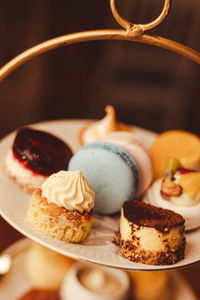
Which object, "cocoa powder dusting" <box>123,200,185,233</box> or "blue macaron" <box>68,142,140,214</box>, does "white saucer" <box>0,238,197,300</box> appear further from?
"cocoa powder dusting" <box>123,200,185,233</box>

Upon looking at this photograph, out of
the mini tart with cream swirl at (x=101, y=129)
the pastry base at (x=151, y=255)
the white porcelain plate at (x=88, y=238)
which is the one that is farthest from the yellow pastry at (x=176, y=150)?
the pastry base at (x=151, y=255)

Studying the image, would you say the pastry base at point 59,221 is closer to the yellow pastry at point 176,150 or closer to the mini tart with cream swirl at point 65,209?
the mini tart with cream swirl at point 65,209

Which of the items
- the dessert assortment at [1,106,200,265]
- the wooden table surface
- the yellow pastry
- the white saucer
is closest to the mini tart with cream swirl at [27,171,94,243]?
the dessert assortment at [1,106,200,265]

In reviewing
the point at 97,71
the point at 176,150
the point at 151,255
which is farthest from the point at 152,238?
the point at 97,71

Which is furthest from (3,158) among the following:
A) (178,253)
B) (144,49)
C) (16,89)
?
(144,49)

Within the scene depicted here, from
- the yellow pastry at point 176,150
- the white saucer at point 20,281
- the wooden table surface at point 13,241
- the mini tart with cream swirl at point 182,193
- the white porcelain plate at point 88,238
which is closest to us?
the white porcelain plate at point 88,238

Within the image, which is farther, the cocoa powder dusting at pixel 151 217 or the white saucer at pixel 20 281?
the white saucer at pixel 20 281

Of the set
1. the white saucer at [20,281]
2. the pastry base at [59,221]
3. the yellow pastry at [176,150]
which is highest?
the yellow pastry at [176,150]
